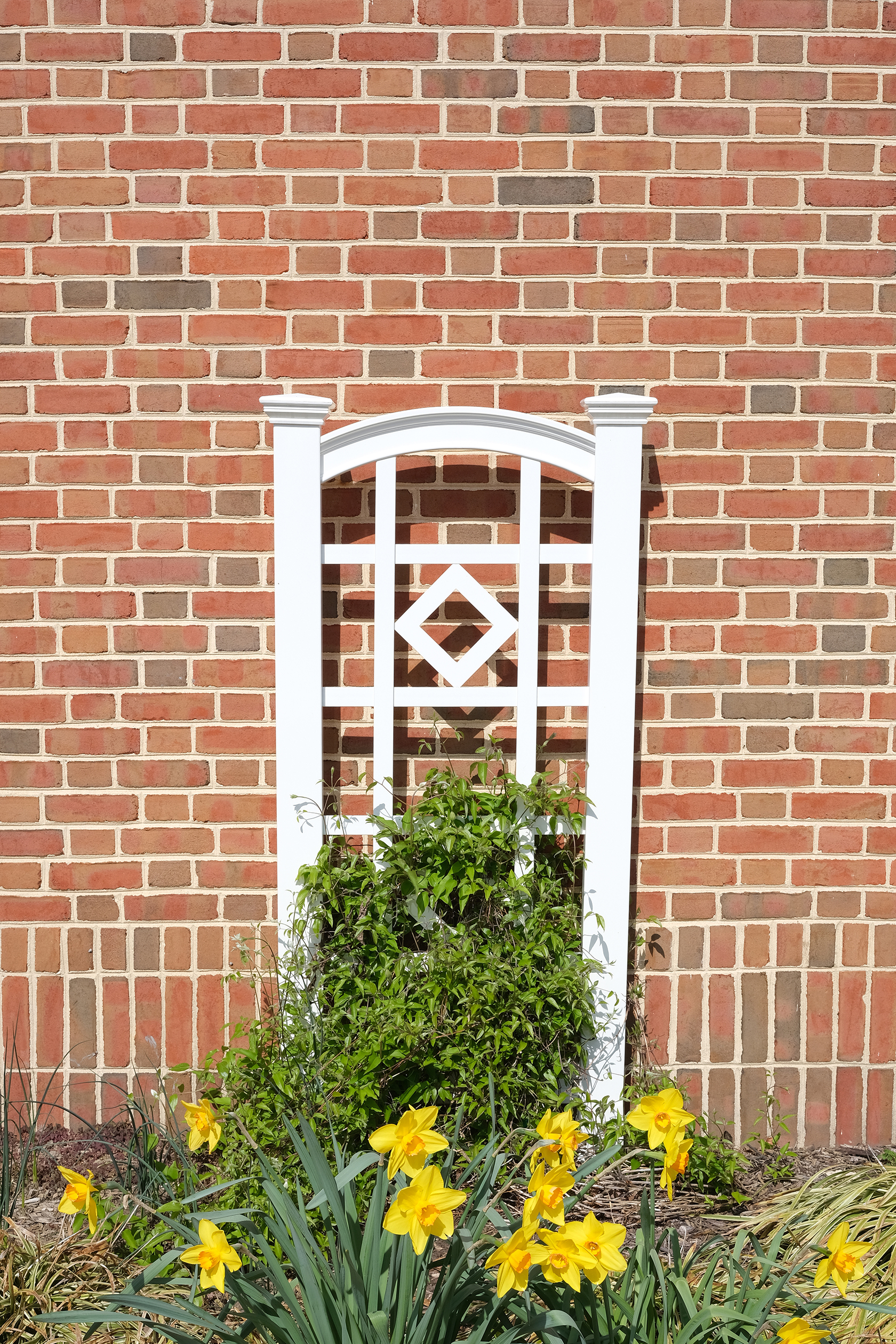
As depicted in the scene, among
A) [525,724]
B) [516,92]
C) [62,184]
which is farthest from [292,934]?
[516,92]

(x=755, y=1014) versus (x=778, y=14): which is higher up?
(x=778, y=14)

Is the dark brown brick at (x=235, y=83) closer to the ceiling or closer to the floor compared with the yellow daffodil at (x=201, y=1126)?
closer to the ceiling

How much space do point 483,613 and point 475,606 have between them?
0.03m

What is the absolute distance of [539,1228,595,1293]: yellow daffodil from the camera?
151cm

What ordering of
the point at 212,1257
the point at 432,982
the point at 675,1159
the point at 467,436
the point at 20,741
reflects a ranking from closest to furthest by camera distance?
the point at 212,1257, the point at 675,1159, the point at 432,982, the point at 467,436, the point at 20,741

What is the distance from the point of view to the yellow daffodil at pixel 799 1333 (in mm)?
1593

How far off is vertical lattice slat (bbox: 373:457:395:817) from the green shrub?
0.14 m

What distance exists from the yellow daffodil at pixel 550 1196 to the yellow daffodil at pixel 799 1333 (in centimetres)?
42

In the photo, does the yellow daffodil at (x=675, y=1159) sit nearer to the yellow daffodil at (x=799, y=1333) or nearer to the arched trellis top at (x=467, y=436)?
the yellow daffodil at (x=799, y=1333)

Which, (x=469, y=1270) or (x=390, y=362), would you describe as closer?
(x=469, y=1270)

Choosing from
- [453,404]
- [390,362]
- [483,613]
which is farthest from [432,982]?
[390,362]

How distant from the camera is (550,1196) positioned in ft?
5.08

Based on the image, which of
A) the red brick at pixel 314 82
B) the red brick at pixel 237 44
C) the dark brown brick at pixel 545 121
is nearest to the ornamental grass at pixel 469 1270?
the dark brown brick at pixel 545 121

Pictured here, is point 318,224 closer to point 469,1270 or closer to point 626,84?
point 626,84
